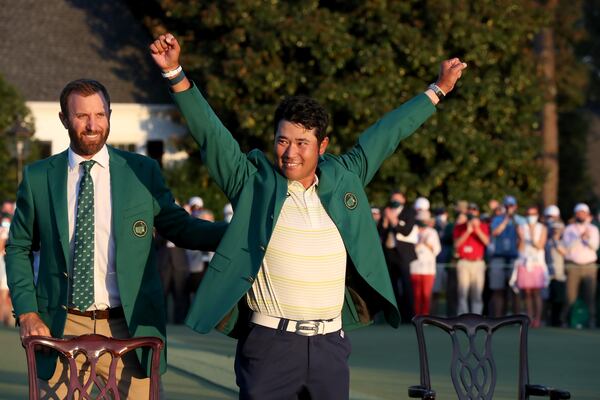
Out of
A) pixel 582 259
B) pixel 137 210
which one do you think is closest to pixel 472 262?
pixel 582 259

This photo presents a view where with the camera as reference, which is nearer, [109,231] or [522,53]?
[109,231]

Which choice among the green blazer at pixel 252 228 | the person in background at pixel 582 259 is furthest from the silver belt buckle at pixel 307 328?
the person in background at pixel 582 259

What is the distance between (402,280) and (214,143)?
1486 centimetres

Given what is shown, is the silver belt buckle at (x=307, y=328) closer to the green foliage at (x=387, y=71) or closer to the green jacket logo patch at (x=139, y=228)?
the green jacket logo patch at (x=139, y=228)

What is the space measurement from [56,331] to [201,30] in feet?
101

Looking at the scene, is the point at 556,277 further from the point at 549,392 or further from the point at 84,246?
the point at 84,246

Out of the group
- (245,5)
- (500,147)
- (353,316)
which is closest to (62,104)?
(353,316)

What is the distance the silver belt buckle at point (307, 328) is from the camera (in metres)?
6.23

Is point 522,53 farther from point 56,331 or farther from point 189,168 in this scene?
point 56,331

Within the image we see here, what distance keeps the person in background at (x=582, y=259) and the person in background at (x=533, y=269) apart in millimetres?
334

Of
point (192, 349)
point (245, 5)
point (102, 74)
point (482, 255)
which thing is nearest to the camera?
point (192, 349)

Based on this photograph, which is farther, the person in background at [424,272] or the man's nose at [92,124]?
the person in background at [424,272]

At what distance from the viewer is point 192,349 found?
16484 mm

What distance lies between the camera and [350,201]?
21.0 ft
